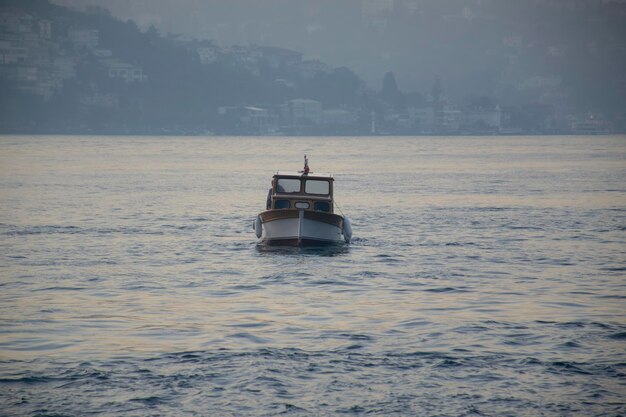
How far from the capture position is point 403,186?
7931cm

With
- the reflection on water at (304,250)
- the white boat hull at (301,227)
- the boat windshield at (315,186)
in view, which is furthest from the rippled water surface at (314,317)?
the boat windshield at (315,186)

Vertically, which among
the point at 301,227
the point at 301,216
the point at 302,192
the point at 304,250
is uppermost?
the point at 302,192

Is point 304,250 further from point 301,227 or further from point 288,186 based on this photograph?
point 288,186

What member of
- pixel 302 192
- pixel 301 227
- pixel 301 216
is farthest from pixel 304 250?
pixel 302 192

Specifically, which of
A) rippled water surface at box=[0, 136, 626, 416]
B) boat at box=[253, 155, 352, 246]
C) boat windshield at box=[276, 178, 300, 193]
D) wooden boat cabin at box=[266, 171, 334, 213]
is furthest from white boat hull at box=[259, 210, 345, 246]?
boat windshield at box=[276, 178, 300, 193]

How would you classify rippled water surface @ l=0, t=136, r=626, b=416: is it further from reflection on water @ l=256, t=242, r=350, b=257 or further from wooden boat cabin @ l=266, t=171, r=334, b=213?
wooden boat cabin @ l=266, t=171, r=334, b=213

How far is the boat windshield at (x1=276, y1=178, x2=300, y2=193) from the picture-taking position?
3874 cm

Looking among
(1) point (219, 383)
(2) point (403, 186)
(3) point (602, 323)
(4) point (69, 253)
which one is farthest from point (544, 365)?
(2) point (403, 186)

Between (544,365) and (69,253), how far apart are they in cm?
2142

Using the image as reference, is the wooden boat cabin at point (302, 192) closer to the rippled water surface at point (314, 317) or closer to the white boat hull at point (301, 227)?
the white boat hull at point (301, 227)

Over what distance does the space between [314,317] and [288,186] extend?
14.8m

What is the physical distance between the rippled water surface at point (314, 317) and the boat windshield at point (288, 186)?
7.88ft

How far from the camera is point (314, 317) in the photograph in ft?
80.1

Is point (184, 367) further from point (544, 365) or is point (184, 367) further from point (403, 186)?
point (403, 186)
